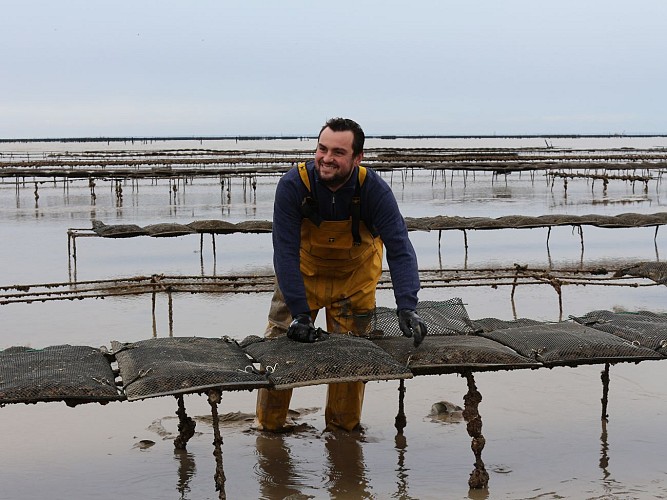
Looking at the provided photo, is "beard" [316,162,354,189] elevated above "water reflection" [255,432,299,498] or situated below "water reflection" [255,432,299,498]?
above

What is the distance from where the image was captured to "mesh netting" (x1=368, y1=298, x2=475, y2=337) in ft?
17.4

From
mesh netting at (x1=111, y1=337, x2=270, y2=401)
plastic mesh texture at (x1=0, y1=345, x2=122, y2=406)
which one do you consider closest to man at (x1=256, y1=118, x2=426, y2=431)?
mesh netting at (x1=111, y1=337, x2=270, y2=401)

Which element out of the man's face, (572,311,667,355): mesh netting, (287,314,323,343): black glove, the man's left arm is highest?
the man's face

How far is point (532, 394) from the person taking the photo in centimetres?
693

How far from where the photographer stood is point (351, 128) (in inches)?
189

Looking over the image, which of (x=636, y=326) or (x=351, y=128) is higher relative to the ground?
(x=351, y=128)

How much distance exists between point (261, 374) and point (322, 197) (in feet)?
3.41

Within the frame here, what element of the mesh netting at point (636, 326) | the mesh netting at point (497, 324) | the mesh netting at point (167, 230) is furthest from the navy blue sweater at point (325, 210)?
the mesh netting at point (167, 230)

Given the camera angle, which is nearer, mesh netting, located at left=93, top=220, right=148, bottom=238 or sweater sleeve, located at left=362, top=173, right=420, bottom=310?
sweater sleeve, located at left=362, top=173, right=420, bottom=310

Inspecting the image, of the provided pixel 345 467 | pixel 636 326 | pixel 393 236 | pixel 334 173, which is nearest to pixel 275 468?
pixel 345 467

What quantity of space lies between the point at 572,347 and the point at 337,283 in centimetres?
136

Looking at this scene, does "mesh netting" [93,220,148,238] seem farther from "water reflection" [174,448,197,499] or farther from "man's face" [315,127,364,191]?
"man's face" [315,127,364,191]

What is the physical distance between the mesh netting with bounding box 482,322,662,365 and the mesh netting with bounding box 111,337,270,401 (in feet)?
4.82

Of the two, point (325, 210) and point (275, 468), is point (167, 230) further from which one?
point (325, 210)
